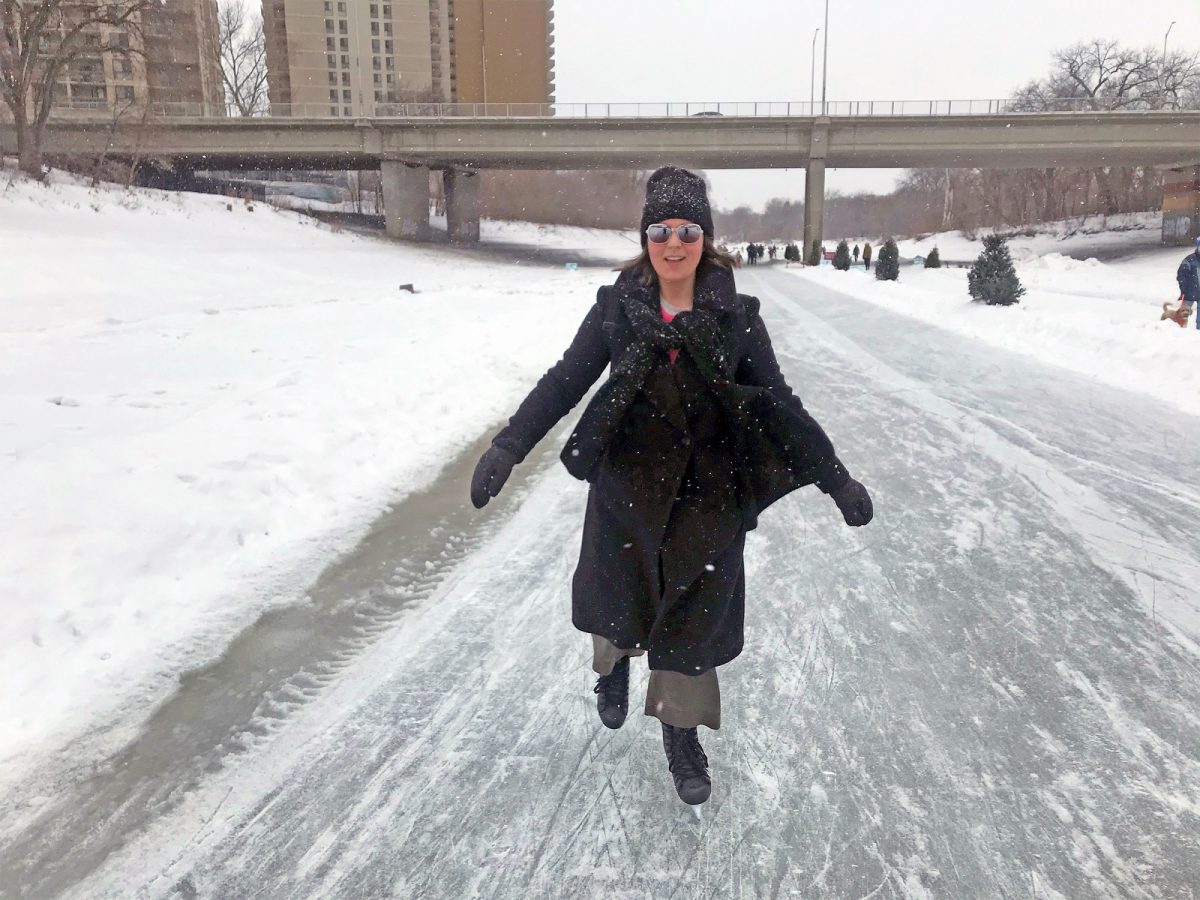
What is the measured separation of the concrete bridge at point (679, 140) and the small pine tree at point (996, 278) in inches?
1063

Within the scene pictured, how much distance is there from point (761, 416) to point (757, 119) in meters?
42.9

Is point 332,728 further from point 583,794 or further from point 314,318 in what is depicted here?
point 314,318

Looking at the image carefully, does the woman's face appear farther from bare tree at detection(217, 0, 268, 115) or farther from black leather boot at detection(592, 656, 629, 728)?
bare tree at detection(217, 0, 268, 115)

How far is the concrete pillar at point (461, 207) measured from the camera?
160 feet

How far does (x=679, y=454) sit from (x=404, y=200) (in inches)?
1708

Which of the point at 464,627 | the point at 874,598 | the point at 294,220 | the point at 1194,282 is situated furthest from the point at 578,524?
the point at 294,220

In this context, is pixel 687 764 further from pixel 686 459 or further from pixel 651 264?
pixel 651 264

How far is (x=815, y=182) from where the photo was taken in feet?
140

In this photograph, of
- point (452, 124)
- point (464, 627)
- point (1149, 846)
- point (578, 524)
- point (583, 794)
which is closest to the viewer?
point (1149, 846)

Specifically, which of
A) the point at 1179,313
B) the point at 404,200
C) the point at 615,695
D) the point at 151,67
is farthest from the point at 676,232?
the point at 404,200

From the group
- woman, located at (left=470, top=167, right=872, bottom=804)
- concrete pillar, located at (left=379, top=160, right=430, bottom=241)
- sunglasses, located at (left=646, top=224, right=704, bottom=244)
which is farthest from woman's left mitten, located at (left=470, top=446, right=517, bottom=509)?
concrete pillar, located at (left=379, top=160, right=430, bottom=241)

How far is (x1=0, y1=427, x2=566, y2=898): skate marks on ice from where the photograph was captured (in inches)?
89.0

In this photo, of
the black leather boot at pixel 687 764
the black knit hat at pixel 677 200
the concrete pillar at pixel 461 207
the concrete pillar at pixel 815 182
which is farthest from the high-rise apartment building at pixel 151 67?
the black leather boot at pixel 687 764

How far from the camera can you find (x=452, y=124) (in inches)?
1601
